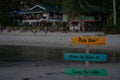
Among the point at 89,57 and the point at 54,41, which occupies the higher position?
the point at 89,57

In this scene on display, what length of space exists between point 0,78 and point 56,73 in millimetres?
2522

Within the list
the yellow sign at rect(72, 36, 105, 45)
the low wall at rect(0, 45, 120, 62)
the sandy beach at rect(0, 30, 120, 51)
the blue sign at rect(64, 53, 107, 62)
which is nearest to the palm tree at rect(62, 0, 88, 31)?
the sandy beach at rect(0, 30, 120, 51)

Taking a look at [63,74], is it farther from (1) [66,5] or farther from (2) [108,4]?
(2) [108,4]

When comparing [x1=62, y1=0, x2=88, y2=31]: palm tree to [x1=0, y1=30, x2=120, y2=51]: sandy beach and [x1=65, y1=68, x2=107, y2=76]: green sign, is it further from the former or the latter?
[x1=65, y1=68, x2=107, y2=76]: green sign

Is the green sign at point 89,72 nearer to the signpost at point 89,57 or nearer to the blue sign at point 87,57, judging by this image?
the signpost at point 89,57

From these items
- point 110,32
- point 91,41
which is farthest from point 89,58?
point 110,32

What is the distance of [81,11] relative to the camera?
211 ft

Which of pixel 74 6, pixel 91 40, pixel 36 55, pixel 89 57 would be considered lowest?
pixel 36 55

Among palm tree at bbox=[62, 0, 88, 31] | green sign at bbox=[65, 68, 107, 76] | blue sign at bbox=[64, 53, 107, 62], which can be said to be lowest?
green sign at bbox=[65, 68, 107, 76]

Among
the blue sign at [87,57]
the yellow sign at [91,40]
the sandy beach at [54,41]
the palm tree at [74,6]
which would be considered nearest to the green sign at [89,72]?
the blue sign at [87,57]

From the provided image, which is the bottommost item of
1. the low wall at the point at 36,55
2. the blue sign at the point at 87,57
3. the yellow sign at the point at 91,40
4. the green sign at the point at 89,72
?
the low wall at the point at 36,55

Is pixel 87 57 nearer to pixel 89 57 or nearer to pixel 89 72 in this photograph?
pixel 89 57

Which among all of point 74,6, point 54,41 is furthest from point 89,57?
point 74,6

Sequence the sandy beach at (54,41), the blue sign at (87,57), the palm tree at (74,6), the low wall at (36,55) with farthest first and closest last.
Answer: the palm tree at (74,6), the sandy beach at (54,41), the low wall at (36,55), the blue sign at (87,57)
